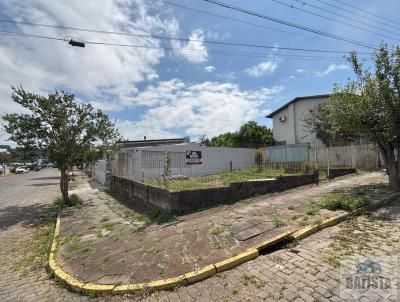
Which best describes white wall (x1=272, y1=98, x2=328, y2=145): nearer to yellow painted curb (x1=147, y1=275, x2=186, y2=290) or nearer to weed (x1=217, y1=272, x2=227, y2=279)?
weed (x1=217, y1=272, x2=227, y2=279)

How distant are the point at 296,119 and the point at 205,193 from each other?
21020mm

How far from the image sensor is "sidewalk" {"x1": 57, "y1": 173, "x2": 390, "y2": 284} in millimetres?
4816

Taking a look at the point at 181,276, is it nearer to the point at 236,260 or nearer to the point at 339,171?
the point at 236,260

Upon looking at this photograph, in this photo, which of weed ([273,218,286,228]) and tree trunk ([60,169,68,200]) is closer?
weed ([273,218,286,228])

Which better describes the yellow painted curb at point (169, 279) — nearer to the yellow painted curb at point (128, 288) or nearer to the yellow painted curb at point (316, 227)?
the yellow painted curb at point (128, 288)

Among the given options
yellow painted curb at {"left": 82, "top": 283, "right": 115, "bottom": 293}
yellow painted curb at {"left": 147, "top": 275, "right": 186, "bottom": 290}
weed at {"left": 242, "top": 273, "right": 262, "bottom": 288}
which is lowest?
yellow painted curb at {"left": 82, "top": 283, "right": 115, "bottom": 293}

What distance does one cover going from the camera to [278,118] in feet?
96.9

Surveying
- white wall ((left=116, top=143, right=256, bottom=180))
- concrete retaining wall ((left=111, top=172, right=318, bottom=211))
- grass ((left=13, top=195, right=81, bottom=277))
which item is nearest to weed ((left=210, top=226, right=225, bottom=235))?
concrete retaining wall ((left=111, top=172, right=318, bottom=211))

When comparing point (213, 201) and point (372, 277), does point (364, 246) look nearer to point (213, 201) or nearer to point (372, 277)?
point (372, 277)

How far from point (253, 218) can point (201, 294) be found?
334 cm

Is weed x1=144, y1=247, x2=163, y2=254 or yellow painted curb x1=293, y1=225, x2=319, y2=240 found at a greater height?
yellow painted curb x1=293, y1=225, x2=319, y2=240

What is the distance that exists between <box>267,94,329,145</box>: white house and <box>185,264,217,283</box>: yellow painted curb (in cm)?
2225

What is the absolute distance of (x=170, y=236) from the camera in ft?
20.5

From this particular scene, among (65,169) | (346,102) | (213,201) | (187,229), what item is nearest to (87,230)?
(187,229)
